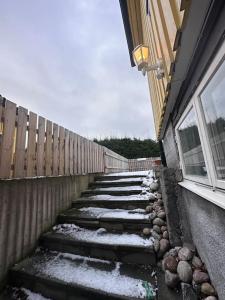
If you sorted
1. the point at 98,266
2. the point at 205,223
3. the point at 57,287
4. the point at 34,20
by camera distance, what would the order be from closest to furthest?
the point at 205,223
the point at 57,287
the point at 98,266
the point at 34,20

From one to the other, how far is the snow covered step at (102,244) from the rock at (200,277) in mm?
601

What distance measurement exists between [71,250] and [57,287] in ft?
2.01

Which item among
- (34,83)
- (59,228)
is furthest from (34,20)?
(59,228)

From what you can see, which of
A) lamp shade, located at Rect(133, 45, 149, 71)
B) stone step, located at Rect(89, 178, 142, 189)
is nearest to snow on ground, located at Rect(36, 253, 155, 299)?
stone step, located at Rect(89, 178, 142, 189)

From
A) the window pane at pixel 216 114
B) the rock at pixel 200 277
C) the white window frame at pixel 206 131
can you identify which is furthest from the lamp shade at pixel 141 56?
the rock at pixel 200 277

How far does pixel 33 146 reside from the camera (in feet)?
9.61

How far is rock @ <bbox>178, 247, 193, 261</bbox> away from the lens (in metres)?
1.91

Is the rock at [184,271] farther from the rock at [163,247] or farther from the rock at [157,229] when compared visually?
the rock at [157,229]

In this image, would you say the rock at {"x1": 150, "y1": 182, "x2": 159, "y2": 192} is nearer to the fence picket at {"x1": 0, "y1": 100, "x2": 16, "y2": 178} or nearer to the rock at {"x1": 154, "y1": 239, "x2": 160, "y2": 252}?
Answer: the rock at {"x1": 154, "y1": 239, "x2": 160, "y2": 252}

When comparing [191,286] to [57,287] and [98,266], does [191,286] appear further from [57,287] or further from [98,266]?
[57,287]

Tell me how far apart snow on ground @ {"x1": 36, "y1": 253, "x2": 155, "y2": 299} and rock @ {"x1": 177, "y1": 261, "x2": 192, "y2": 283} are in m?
0.40

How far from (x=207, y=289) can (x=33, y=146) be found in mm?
2787

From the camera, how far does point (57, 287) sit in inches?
79.3

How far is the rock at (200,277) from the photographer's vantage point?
161cm
